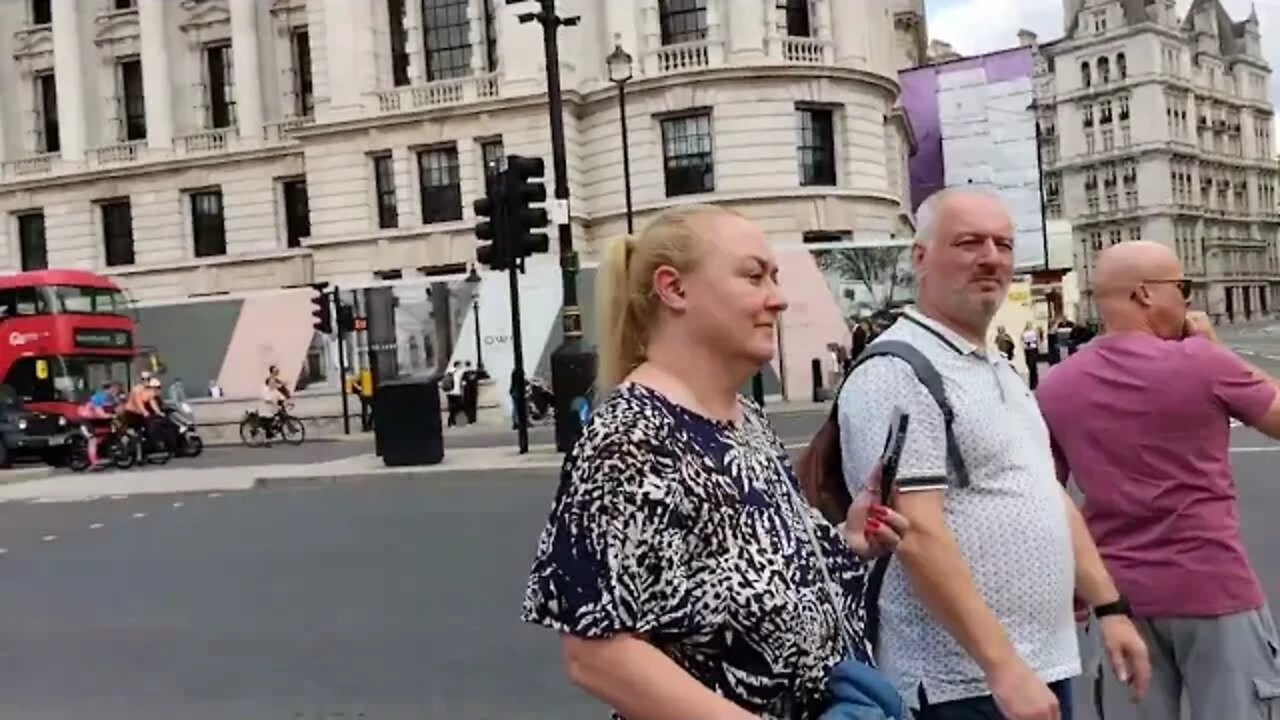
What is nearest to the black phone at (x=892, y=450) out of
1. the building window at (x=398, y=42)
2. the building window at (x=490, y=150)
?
the building window at (x=490, y=150)

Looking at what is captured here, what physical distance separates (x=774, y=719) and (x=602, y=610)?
0.35 m

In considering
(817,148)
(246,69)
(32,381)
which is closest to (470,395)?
(32,381)

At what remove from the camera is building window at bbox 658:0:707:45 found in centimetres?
3966

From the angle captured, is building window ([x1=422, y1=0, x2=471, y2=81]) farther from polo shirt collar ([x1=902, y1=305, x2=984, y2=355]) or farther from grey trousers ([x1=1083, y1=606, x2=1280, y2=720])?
polo shirt collar ([x1=902, y1=305, x2=984, y2=355])

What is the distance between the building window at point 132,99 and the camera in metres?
50.1

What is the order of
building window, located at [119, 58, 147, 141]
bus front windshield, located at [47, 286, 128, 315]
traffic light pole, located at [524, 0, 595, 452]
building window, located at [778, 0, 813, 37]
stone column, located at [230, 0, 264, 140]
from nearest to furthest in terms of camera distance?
traffic light pole, located at [524, 0, 595, 452]
bus front windshield, located at [47, 286, 128, 315]
building window, located at [778, 0, 813, 37]
stone column, located at [230, 0, 264, 140]
building window, located at [119, 58, 147, 141]

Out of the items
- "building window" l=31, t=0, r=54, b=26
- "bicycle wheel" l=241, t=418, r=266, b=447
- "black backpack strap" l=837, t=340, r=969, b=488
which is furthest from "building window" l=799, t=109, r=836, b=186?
"black backpack strap" l=837, t=340, r=969, b=488

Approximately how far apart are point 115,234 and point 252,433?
71.5 feet

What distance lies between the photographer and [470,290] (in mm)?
A: 33125

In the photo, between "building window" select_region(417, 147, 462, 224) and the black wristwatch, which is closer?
the black wristwatch

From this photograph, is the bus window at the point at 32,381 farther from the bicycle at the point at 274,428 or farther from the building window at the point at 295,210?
the building window at the point at 295,210

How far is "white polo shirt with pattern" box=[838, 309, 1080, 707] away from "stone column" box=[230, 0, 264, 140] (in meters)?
47.7

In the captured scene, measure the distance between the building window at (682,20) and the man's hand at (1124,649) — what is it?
123ft

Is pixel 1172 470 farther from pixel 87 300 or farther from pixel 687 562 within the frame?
pixel 87 300
